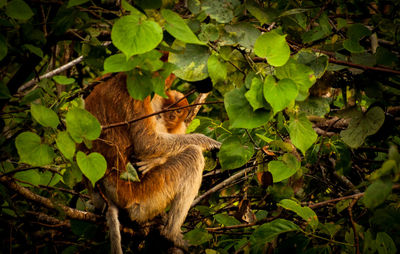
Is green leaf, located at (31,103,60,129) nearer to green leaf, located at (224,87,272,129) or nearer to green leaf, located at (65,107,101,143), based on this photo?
green leaf, located at (65,107,101,143)

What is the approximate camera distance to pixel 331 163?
3613mm

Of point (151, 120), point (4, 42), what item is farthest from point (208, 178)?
point (4, 42)

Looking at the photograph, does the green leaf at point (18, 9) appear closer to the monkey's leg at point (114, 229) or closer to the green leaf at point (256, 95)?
the green leaf at point (256, 95)

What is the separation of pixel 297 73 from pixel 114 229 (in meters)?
2.15

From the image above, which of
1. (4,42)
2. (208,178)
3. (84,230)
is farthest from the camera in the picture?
(208,178)

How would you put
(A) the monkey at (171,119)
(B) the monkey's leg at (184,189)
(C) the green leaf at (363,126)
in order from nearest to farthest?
(C) the green leaf at (363,126) → (B) the monkey's leg at (184,189) → (A) the monkey at (171,119)

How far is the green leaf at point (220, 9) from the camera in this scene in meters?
1.66

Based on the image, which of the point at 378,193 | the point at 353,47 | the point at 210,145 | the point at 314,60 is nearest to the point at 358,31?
the point at 353,47

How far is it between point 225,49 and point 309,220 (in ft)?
3.75

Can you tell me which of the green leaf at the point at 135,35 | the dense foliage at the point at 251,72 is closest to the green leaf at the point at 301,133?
the dense foliage at the point at 251,72

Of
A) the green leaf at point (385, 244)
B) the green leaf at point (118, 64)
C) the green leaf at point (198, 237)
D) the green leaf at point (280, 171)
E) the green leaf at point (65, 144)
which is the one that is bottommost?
the green leaf at point (198, 237)

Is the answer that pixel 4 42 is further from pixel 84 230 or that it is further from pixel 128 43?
pixel 84 230

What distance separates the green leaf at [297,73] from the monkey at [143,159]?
1.99 m

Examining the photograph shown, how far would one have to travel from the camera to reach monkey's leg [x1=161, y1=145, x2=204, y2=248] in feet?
11.3
